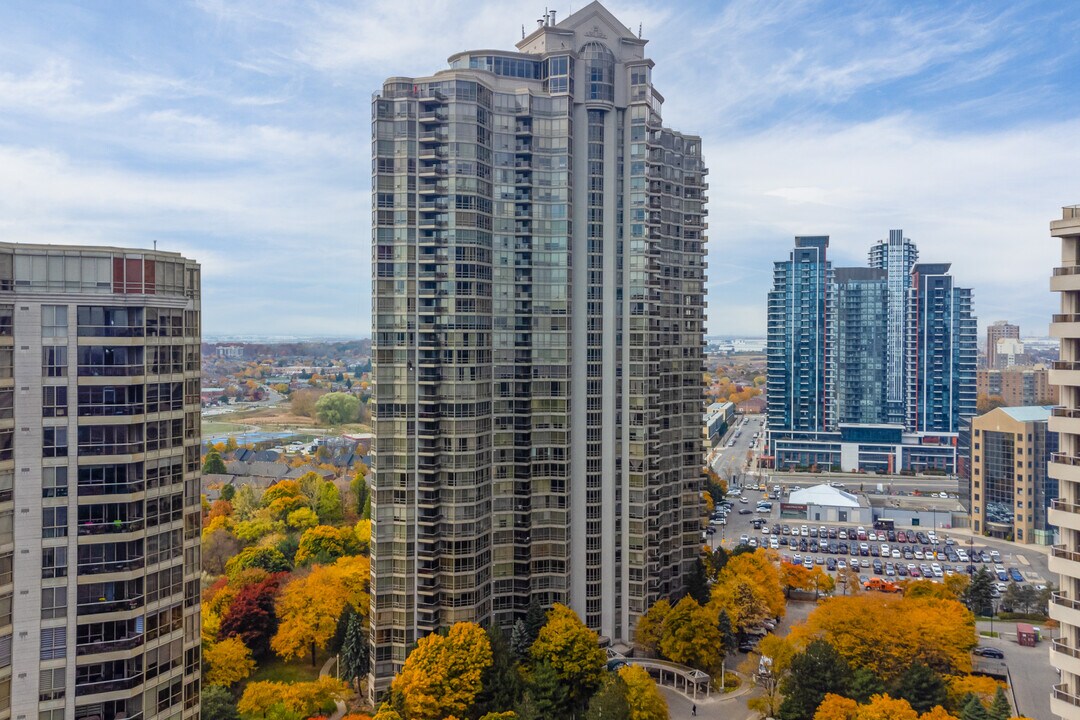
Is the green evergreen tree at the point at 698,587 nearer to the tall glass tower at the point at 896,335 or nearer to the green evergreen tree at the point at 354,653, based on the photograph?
the green evergreen tree at the point at 354,653

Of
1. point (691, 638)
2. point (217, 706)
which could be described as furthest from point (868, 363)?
point (217, 706)

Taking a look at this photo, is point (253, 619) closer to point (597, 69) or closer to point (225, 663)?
point (225, 663)

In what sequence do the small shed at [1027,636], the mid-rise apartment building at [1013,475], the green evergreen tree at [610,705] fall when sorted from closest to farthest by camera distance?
the green evergreen tree at [610,705] < the small shed at [1027,636] < the mid-rise apartment building at [1013,475]

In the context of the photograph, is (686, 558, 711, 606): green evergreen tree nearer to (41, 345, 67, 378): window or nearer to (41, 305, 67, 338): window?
(41, 345, 67, 378): window

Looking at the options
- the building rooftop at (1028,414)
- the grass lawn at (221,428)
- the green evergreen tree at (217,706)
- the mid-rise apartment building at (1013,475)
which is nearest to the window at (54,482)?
the green evergreen tree at (217,706)

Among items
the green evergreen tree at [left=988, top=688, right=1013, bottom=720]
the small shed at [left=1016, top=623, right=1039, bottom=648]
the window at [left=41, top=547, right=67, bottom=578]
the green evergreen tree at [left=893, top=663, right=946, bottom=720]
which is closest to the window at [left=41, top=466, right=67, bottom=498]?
the window at [left=41, top=547, right=67, bottom=578]

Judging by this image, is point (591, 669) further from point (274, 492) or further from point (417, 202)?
point (274, 492)
